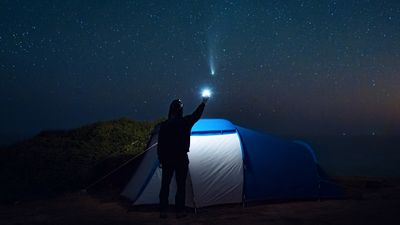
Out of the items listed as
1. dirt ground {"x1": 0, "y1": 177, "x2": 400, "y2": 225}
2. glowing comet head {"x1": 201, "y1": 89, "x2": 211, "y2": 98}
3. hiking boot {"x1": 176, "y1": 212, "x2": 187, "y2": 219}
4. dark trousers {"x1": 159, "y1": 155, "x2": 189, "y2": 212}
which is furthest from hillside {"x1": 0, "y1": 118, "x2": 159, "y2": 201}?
glowing comet head {"x1": 201, "y1": 89, "x2": 211, "y2": 98}

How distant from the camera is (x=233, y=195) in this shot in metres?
9.95

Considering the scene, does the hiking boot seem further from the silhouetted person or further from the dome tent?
the dome tent

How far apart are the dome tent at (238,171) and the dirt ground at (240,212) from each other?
319 millimetres

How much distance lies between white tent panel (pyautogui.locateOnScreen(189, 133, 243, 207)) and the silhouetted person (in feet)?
3.33

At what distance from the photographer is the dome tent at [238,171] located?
32.6 ft

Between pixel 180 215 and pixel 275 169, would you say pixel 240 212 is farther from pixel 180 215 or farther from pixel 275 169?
pixel 275 169

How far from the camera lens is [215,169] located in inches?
397

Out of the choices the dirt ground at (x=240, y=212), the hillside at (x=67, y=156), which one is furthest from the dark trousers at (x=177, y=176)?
the hillside at (x=67, y=156)

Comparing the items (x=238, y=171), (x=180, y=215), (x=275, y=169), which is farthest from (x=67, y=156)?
(x=180, y=215)

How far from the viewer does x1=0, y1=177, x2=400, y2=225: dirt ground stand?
816cm

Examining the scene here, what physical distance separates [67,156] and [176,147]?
13013mm

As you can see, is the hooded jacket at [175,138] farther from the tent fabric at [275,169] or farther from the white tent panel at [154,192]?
the tent fabric at [275,169]

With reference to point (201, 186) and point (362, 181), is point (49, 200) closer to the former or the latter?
point (201, 186)

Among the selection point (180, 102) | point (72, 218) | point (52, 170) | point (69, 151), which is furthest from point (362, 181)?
point (69, 151)
